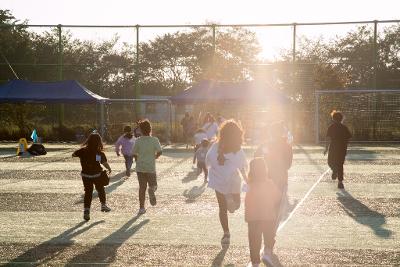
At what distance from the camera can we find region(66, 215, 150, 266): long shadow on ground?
862cm

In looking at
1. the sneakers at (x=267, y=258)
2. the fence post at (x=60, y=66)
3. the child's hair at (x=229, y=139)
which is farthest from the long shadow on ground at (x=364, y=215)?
the fence post at (x=60, y=66)

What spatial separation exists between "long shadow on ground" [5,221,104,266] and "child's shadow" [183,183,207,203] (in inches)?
159

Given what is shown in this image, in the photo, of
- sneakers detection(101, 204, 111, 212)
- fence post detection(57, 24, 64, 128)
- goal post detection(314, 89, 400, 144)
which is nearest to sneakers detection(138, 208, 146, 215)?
sneakers detection(101, 204, 111, 212)

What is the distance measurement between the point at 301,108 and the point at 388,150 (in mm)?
7666

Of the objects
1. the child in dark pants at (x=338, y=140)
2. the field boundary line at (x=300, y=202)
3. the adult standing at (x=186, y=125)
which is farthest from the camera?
the adult standing at (x=186, y=125)

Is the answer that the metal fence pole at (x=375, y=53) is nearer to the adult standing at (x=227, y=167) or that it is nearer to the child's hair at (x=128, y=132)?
the child's hair at (x=128, y=132)

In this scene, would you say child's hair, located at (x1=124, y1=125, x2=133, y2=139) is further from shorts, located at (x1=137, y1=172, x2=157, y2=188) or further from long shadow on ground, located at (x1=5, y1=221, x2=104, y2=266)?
long shadow on ground, located at (x1=5, y1=221, x2=104, y2=266)

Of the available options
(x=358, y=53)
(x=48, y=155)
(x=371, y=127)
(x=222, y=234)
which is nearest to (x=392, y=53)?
(x=358, y=53)

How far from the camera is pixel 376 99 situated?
36500 mm

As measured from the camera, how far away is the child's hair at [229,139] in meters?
9.45

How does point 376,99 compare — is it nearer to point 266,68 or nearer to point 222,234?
point 266,68

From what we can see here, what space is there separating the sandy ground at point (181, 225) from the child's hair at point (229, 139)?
1277mm

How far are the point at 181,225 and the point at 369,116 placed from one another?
26725 mm

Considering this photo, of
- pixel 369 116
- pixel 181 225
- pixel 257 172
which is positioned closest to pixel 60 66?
pixel 369 116
